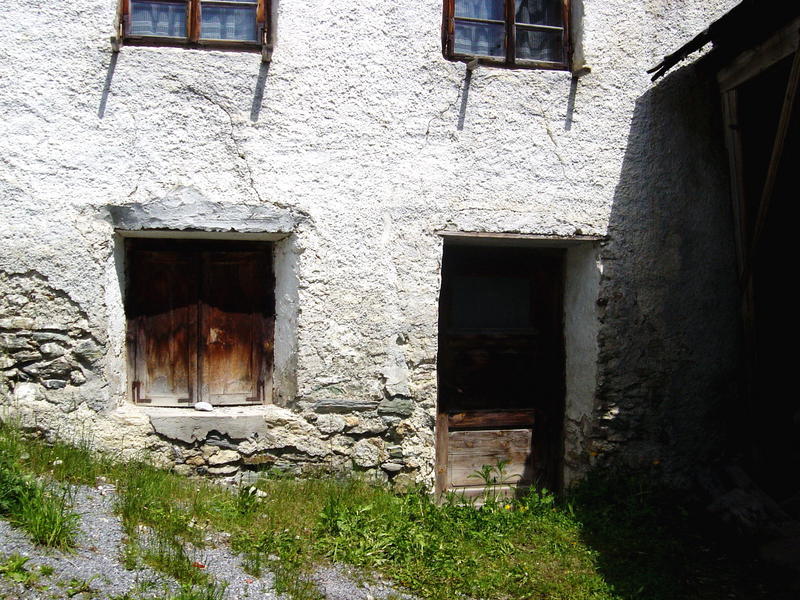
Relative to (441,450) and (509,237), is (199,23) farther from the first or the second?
(441,450)

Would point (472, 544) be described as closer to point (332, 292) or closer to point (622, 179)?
point (332, 292)

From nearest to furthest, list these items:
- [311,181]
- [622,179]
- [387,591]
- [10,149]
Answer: [387,591]
[10,149]
[311,181]
[622,179]

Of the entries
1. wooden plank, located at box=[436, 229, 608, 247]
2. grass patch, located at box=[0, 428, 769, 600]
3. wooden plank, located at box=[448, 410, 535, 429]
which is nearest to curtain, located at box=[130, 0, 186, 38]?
wooden plank, located at box=[436, 229, 608, 247]

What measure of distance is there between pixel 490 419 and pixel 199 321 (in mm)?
2088

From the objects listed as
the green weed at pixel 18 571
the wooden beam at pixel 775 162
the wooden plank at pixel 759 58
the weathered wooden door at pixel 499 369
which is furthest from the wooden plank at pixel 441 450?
the wooden plank at pixel 759 58

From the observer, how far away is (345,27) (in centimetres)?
402

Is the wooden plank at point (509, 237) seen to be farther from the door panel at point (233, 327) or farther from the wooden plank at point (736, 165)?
the door panel at point (233, 327)

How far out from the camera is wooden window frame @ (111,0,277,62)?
3.89 meters

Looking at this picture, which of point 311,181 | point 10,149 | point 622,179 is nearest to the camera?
point 10,149

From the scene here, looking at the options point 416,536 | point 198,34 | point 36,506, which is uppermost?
point 198,34

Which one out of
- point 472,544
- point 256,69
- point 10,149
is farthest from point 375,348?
point 10,149

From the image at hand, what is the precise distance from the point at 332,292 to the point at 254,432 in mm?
974

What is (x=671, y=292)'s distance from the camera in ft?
14.3

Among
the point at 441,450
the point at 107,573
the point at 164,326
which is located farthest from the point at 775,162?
the point at 107,573
